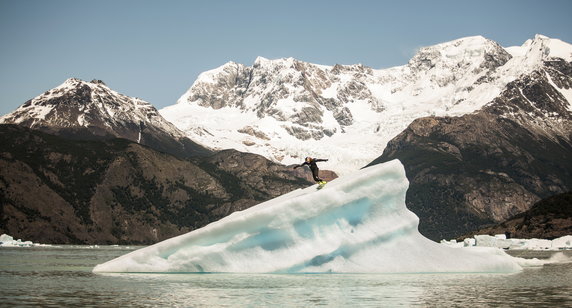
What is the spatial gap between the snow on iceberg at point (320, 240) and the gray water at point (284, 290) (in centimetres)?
98

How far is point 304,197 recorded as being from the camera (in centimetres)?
4853

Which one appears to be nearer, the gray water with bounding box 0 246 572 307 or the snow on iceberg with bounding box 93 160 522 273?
the gray water with bounding box 0 246 572 307

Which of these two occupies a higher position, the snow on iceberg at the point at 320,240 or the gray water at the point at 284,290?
the snow on iceberg at the point at 320,240

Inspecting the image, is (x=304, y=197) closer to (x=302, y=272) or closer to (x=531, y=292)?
(x=302, y=272)

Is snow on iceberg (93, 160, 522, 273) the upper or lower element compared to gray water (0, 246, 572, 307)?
upper

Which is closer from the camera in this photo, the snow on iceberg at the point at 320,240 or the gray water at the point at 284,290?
the gray water at the point at 284,290

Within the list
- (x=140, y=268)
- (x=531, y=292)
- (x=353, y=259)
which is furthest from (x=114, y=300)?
(x=531, y=292)

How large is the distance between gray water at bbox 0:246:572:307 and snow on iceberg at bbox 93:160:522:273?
3.21 feet

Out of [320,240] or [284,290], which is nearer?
[284,290]

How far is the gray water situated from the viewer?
38.3 meters

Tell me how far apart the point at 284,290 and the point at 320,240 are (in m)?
7.09

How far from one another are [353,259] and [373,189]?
16.9 ft

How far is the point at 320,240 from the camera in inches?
1969

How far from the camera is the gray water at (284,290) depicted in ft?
126
